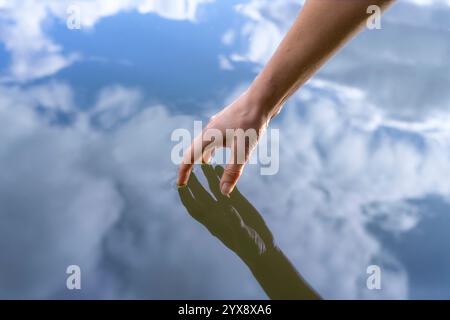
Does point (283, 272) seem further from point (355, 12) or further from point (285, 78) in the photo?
point (355, 12)

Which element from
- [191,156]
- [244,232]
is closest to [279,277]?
[244,232]

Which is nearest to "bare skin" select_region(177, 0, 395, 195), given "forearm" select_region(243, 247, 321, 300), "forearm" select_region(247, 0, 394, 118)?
"forearm" select_region(247, 0, 394, 118)

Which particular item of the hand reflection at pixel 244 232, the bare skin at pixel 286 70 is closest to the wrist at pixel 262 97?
the bare skin at pixel 286 70

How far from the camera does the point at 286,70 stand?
108 cm

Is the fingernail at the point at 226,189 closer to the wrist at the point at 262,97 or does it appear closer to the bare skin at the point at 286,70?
the bare skin at the point at 286,70

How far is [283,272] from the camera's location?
40.4 inches

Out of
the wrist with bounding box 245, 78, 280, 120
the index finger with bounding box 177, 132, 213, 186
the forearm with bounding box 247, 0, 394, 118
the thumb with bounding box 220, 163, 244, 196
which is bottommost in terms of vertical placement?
the thumb with bounding box 220, 163, 244, 196

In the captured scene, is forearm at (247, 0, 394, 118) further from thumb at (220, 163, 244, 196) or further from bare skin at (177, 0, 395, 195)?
thumb at (220, 163, 244, 196)

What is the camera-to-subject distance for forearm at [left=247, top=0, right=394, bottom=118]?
932 mm

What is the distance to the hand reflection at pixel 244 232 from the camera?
992 millimetres

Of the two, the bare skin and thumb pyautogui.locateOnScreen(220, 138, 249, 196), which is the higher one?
the bare skin

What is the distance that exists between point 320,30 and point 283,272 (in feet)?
1.75

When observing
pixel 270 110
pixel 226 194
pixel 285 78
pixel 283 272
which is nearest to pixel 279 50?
pixel 285 78

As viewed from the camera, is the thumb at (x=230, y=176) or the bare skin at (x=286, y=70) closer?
the bare skin at (x=286, y=70)
